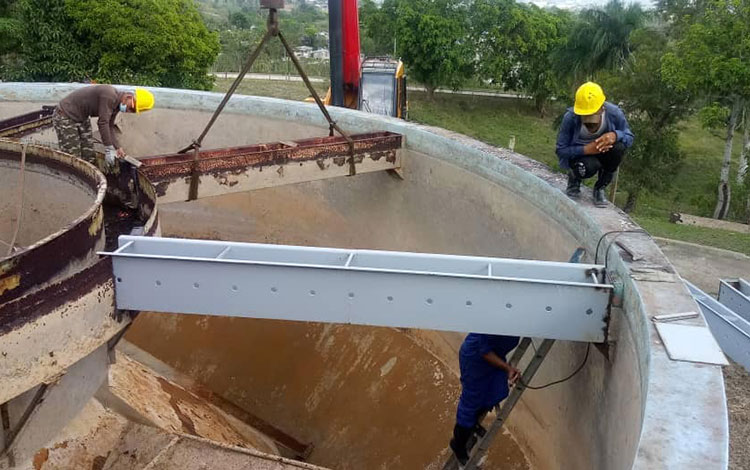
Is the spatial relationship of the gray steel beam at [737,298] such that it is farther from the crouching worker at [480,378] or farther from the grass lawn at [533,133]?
the grass lawn at [533,133]

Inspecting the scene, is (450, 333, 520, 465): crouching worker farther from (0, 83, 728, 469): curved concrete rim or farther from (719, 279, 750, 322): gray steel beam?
(719, 279, 750, 322): gray steel beam

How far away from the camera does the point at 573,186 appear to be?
563cm

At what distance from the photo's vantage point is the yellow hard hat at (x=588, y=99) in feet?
16.4

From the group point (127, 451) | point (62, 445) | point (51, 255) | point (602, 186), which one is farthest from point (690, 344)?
point (62, 445)

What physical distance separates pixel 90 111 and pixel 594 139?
204 inches

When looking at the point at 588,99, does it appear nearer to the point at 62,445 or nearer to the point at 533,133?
the point at 62,445

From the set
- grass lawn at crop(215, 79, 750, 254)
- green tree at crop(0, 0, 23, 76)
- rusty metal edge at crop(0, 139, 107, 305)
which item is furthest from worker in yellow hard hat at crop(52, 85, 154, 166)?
green tree at crop(0, 0, 23, 76)

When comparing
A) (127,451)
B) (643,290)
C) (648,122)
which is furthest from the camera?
(648,122)

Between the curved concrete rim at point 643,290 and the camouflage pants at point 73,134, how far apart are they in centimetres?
296

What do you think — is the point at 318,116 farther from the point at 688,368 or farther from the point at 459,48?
the point at 459,48

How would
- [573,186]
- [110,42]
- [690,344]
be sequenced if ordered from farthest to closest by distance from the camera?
[110,42], [573,186], [690,344]

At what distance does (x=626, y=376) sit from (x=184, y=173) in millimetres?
4746

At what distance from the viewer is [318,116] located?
8.95 metres

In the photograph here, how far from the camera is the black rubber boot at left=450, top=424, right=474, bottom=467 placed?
5.16 meters
